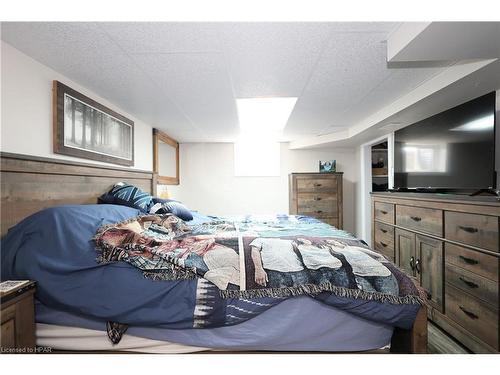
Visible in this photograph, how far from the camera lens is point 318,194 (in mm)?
4328

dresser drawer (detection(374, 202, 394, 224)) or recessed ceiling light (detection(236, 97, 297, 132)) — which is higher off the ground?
recessed ceiling light (detection(236, 97, 297, 132))

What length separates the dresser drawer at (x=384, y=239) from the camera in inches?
101

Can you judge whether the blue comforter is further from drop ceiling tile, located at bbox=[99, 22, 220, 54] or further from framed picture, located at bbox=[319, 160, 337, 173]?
framed picture, located at bbox=[319, 160, 337, 173]

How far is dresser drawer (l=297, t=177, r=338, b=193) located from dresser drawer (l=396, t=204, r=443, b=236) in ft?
6.13

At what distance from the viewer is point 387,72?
1946 millimetres

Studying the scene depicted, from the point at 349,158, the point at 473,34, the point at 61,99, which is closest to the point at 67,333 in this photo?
the point at 61,99

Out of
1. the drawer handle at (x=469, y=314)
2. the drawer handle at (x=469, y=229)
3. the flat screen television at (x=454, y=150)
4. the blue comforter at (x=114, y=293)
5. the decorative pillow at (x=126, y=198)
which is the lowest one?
the drawer handle at (x=469, y=314)

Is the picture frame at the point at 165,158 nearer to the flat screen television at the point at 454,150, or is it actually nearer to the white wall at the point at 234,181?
the white wall at the point at 234,181

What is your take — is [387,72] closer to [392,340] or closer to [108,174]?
[392,340]

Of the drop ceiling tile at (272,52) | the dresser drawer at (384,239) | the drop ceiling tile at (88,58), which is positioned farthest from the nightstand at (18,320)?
the dresser drawer at (384,239)

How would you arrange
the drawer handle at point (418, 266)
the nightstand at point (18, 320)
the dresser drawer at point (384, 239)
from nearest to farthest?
the nightstand at point (18, 320)
the drawer handle at point (418, 266)
the dresser drawer at point (384, 239)

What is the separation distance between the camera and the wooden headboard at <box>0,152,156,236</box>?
1400 mm

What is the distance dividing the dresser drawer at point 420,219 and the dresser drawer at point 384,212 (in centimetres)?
11

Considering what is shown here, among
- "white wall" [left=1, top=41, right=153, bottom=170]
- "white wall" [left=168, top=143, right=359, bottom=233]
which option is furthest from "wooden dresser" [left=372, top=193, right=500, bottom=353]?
"white wall" [left=168, top=143, right=359, bottom=233]
